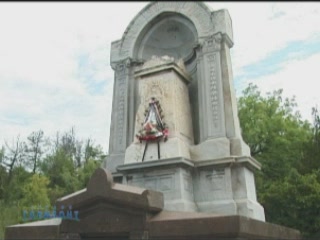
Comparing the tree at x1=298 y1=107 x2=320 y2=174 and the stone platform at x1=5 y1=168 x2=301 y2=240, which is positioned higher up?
the tree at x1=298 y1=107 x2=320 y2=174

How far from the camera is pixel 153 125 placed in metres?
10.4

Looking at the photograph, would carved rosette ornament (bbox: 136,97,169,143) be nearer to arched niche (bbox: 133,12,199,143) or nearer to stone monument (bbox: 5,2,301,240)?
stone monument (bbox: 5,2,301,240)

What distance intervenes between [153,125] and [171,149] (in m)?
0.92

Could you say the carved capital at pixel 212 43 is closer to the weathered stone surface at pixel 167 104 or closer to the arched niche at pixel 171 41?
the arched niche at pixel 171 41

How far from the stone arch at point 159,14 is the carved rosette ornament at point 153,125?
2693 millimetres

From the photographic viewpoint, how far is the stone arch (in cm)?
Answer: 1151

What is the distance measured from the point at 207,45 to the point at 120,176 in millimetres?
4647

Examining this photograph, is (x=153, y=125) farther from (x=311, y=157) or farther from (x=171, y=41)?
(x=311, y=157)

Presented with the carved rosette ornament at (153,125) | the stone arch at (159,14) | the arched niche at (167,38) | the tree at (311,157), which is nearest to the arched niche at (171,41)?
the arched niche at (167,38)

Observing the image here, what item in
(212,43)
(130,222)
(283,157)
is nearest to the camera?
(130,222)

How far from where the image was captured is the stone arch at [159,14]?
1151 cm

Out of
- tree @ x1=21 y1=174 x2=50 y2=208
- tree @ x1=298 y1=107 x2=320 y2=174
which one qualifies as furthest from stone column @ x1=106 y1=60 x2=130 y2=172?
tree @ x1=21 y1=174 x2=50 y2=208

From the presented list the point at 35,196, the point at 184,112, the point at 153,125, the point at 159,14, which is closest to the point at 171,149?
the point at 153,125

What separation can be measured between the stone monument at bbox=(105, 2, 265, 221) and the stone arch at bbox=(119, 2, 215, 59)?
0.10 ft
